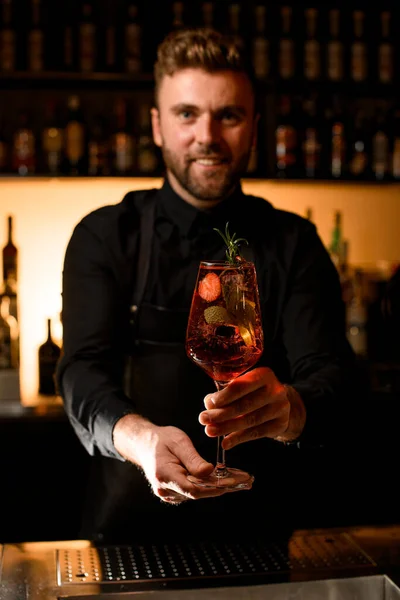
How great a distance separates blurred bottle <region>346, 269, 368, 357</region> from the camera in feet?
9.45

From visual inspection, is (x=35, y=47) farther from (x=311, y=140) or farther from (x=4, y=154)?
(x=311, y=140)

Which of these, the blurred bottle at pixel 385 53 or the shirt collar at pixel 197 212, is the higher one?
the blurred bottle at pixel 385 53

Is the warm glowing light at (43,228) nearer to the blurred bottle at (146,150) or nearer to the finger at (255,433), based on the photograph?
the blurred bottle at (146,150)

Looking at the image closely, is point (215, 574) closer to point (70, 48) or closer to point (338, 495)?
point (338, 495)

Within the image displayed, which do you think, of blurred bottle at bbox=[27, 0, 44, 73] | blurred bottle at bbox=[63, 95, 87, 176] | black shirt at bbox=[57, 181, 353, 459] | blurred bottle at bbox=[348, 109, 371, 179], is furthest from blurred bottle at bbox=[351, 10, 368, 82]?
black shirt at bbox=[57, 181, 353, 459]

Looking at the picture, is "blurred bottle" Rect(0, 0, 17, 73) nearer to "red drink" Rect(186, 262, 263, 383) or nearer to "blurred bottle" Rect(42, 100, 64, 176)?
"blurred bottle" Rect(42, 100, 64, 176)

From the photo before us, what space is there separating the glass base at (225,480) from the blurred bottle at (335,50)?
222 cm

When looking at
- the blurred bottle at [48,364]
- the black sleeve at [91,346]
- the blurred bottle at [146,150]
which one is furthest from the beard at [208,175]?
the blurred bottle at [146,150]

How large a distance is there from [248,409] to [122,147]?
1.96 meters

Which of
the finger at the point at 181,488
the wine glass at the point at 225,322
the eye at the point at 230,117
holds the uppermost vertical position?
the eye at the point at 230,117

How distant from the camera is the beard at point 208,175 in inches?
66.1

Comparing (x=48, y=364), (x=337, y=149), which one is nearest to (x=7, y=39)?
(x=48, y=364)

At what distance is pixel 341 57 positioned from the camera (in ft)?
10.1

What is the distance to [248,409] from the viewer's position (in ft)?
3.66
